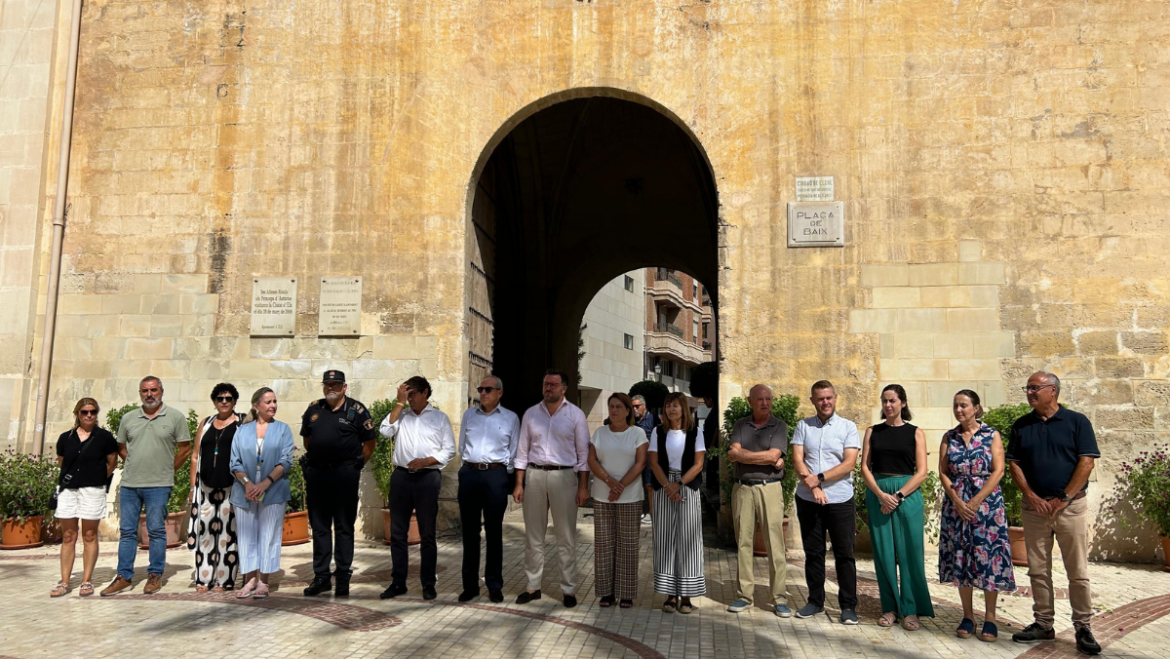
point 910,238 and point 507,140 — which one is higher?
point 507,140

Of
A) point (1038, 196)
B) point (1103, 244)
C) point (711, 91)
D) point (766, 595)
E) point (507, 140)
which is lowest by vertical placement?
point (766, 595)

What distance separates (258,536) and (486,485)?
1.68 meters

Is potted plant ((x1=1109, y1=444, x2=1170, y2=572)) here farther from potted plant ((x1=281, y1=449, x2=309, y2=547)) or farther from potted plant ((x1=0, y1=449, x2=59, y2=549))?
potted plant ((x1=0, y1=449, x2=59, y2=549))

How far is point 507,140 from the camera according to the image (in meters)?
13.1

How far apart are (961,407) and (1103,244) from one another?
365 cm

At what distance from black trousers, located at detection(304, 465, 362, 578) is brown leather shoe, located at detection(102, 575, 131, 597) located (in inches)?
55.2

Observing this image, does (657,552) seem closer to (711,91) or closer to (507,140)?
(711,91)

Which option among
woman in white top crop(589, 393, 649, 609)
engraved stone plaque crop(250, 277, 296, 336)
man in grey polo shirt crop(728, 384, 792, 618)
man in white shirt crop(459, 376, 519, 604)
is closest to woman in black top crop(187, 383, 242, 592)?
man in white shirt crop(459, 376, 519, 604)

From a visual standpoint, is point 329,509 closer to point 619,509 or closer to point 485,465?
point 485,465

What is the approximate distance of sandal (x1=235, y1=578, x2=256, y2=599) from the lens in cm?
577

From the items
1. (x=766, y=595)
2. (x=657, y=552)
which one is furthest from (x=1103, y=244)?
(x=657, y=552)

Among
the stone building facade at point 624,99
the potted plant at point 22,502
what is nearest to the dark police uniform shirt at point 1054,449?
the stone building facade at point 624,99

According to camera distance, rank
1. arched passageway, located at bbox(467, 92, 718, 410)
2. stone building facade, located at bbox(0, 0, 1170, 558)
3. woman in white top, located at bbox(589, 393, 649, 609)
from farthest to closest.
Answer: arched passageway, located at bbox(467, 92, 718, 410)
stone building facade, located at bbox(0, 0, 1170, 558)
woman in white top, located at bbox(589, 393, 649, 609)

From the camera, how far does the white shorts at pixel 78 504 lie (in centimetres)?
581
